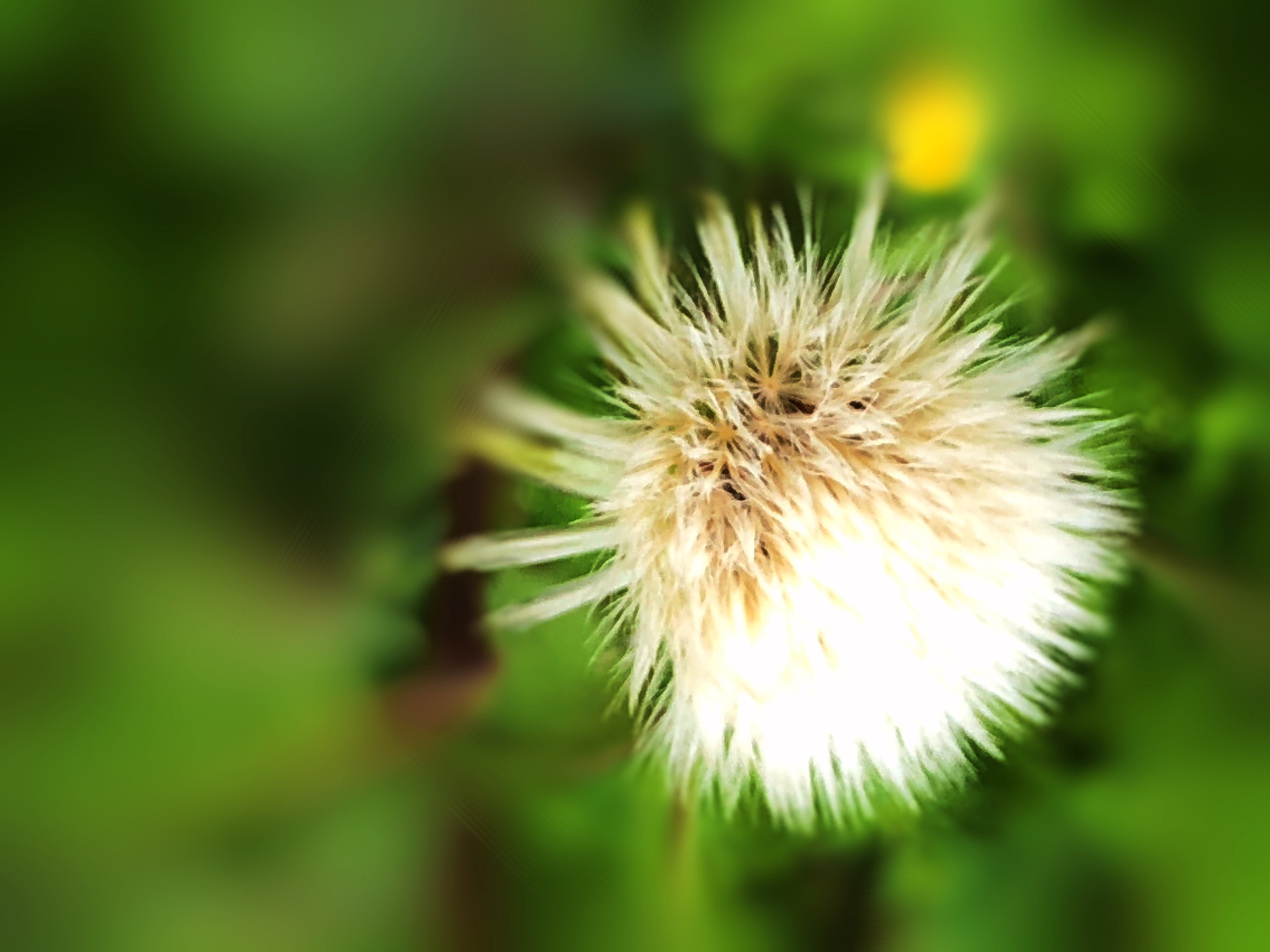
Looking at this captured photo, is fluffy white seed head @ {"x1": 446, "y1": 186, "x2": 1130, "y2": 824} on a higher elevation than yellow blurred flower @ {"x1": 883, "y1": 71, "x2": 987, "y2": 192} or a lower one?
lower

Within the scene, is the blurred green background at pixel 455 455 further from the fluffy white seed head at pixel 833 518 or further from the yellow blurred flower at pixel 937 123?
the fluffy white seed head at pixel 833 518

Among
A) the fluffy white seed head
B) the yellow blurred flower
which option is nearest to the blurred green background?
the yellow blurred flower

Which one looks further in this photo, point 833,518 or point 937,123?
point 937,123

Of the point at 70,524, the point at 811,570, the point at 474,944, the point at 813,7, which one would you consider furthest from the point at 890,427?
the point at 70,524

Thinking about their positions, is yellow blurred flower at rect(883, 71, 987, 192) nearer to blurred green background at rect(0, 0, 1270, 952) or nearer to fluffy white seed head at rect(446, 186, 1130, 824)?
blurred green background at rect(0, 0, 1270, 952)

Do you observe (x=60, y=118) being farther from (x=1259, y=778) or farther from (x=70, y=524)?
(x=1259, y=778)

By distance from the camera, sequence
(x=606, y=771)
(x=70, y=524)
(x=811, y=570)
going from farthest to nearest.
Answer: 1. (x=70, y=524)
2. (x=606, y=771)
3. (x=811, y=570)
